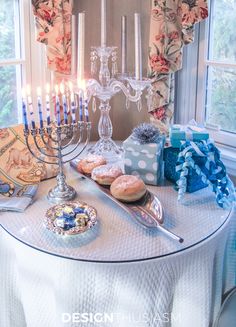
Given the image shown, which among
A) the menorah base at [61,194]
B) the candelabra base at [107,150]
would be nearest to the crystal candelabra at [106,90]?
the candelabra base at [107,150]

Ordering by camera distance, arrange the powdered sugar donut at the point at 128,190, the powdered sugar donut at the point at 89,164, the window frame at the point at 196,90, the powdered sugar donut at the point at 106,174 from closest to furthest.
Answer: the powdered sugar donut at the point at 128,190, the powdered sugar donut at the point at 106,174, the powdered sugar donut at the point at 89,164, the window frame at the point at 196,90

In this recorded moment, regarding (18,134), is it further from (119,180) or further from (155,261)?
(155,261)

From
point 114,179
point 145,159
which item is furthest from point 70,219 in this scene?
point 145,159

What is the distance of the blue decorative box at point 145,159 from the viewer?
1444 millimetres

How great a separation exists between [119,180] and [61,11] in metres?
0.82

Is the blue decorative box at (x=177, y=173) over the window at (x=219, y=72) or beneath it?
beneath

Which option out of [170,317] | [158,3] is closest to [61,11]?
[158,3]

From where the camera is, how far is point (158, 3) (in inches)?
69.2

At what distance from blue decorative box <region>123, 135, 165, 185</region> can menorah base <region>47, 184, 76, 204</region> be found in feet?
0.73

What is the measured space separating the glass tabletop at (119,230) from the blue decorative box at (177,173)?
0.03 meters

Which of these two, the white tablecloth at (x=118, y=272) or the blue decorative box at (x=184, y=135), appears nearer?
the white tablecloth at (x=118, y=272)

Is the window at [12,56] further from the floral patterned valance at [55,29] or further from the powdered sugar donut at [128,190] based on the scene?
the powdered sugar donut at [128,190]

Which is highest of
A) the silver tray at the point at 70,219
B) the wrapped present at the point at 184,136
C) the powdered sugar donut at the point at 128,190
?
the wrapped present at the point at 184,136

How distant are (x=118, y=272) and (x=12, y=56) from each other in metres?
1.19
